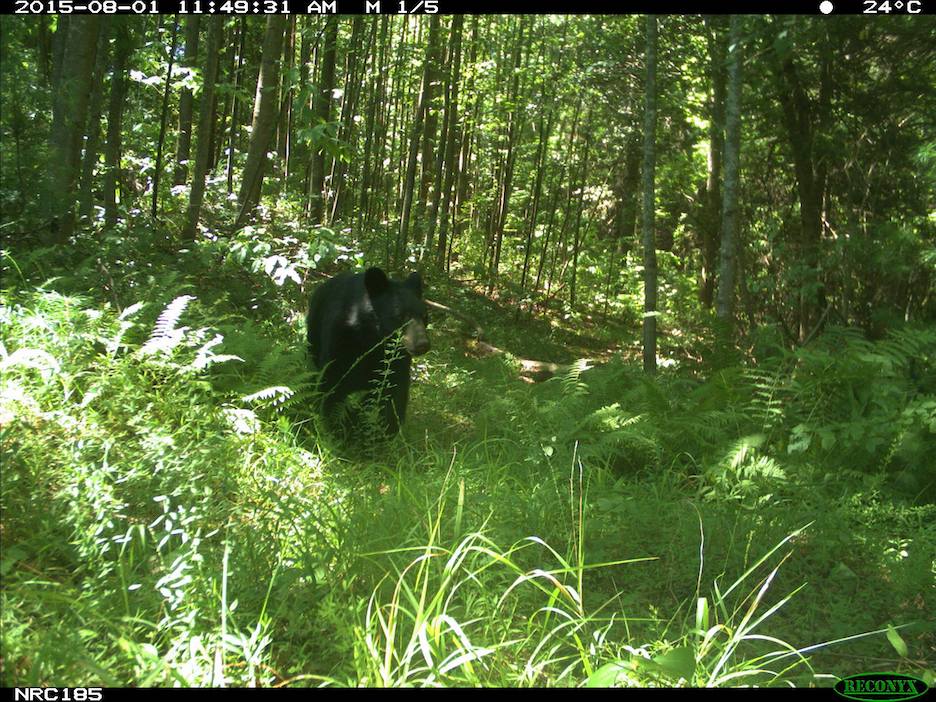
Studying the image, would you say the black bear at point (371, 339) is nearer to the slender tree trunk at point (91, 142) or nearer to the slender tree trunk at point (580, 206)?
the slender tree trunk at point (91, 142)

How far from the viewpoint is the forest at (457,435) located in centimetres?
241

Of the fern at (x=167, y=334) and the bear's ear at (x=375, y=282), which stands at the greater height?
the bear's ear at (x=375, y=282)

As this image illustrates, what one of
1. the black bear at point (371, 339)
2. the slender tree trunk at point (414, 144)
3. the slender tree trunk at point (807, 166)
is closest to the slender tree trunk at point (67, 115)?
the black bear at point (371, 339)

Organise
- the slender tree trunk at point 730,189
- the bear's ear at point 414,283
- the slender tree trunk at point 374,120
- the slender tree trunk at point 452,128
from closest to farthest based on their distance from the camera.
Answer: the bear's ear at point 414,283 → the slender tree trunk at point 730,189 → the slender tree trunk at point 374,120 → the slender tree trunk at point 452,128

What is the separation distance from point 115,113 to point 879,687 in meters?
9.03

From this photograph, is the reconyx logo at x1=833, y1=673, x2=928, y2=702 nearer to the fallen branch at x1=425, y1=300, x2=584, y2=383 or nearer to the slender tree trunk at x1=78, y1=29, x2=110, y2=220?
the slender tree trunk at x1=78, y1=29, x2=110, y2=220

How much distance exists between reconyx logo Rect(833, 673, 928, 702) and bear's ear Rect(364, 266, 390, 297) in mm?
4084

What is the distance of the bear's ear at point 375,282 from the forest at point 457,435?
1.7 inches

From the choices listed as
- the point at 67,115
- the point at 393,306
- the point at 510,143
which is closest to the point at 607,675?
the point at 393,306

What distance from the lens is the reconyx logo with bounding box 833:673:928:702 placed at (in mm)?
2354

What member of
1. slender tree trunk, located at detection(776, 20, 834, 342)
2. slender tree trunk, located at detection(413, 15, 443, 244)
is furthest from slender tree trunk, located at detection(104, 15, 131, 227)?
slender tree trunk, located at detection(776, 20, 834, 342)

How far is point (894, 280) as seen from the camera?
32.6ft

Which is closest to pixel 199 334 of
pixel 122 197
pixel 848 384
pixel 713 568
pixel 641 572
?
pixel 641 572

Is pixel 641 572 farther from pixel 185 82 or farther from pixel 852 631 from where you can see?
pixel 185 82
